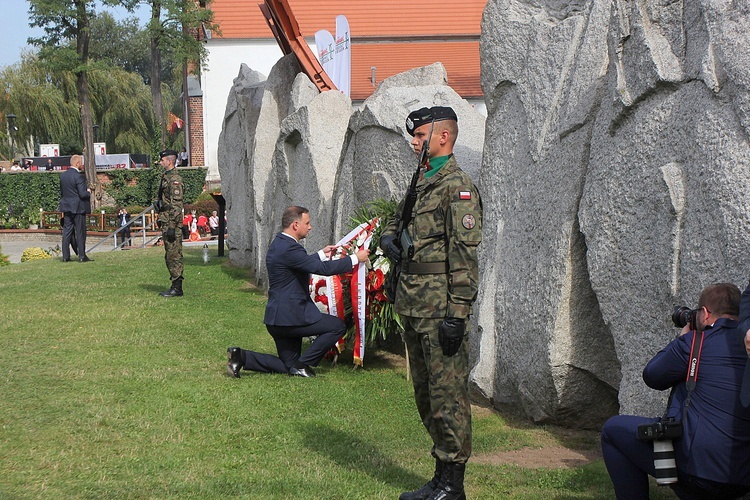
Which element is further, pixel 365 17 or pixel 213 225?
pixel 365 17

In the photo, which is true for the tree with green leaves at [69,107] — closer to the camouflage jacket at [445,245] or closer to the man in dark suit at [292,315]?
the man in dark suit at [292,315]

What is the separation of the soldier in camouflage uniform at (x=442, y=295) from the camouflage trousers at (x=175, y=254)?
8.05 m

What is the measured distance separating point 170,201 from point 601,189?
7868mm

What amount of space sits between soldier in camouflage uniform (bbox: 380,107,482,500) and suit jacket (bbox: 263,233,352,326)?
302cm

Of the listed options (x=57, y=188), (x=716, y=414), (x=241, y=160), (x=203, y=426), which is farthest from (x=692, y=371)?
(x=57, y=188)

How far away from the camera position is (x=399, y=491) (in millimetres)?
5379

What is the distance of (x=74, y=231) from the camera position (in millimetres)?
17750

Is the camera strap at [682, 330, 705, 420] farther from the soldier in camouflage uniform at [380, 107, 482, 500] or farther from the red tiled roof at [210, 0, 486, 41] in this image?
the red tiled roof at [210, 0, 486, 41]

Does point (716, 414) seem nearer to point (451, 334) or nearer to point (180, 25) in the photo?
point (451, 334)

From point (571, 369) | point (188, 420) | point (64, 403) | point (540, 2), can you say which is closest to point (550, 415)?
point (571, 369)

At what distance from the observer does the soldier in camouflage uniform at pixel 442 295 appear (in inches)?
192

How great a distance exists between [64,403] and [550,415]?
3.82 meters

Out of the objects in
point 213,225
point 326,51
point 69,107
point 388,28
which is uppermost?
point 388,28

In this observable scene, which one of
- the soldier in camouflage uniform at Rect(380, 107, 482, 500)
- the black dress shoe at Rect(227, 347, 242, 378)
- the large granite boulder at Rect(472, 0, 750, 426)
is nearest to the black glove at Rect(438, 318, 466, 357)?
the soldier in camouflage uniform at Rect(380, 107, 482, 500)
